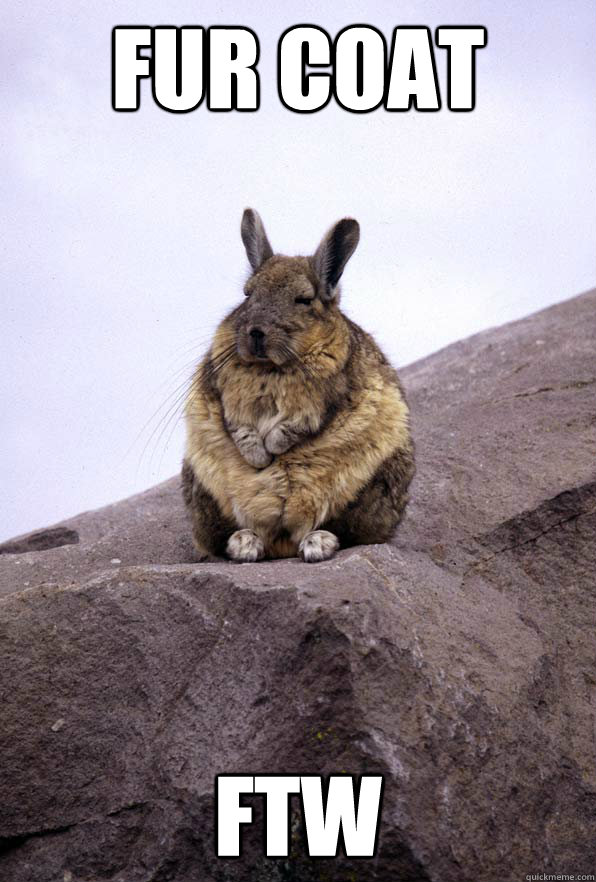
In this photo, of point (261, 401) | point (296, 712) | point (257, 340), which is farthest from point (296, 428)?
point (296, 712)

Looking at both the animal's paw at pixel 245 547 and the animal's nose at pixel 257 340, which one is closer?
the animal's nose at pixel 257 340

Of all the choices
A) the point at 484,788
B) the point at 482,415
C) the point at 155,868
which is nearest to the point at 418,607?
the point at 484,788

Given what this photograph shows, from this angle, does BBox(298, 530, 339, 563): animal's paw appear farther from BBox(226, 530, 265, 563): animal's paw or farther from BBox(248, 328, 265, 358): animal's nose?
BBox(248, 328, 265, 358): animal's nose

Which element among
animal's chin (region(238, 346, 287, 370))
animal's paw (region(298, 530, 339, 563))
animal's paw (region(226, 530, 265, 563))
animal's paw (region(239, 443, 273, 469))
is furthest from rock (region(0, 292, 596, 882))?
animal's chin (region(238, 346, 287, 370))

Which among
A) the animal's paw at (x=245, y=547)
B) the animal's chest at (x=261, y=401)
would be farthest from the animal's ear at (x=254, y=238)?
the animal's paw at (x=245, y=547)

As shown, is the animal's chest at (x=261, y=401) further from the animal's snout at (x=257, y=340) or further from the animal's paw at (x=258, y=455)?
the animal's snout at (x=257, y=340)

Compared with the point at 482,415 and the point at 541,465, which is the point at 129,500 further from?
the point at 541,465

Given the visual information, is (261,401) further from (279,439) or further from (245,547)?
(245,547)
